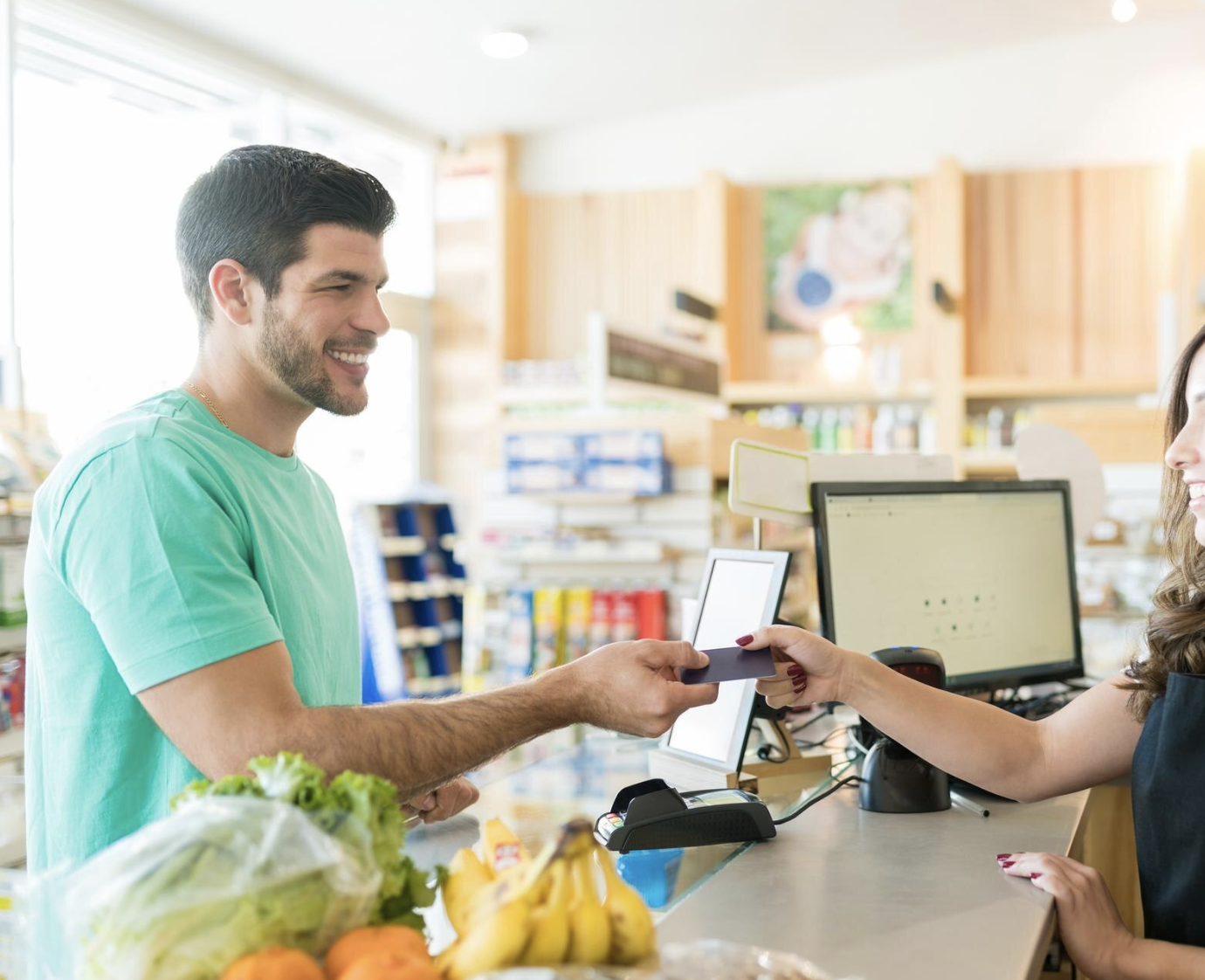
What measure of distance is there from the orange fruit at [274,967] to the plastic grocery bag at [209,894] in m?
0.02

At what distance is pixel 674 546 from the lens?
5020 millimetres

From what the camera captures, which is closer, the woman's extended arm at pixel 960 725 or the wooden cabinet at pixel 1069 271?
the woman's extended arm at pixel 960 725

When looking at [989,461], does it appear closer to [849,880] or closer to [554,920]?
[849,880]

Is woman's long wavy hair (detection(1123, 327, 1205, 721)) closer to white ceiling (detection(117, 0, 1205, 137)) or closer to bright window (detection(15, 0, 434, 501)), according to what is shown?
bright window (detection(15, 0, 434, 501))

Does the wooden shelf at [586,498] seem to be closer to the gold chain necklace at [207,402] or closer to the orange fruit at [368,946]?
the gold chain necklace at [207,402]

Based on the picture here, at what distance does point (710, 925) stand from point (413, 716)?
1.33ft

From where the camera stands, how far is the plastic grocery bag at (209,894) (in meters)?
0.82

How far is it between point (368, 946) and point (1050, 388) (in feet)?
25.3

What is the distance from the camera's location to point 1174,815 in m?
1.44

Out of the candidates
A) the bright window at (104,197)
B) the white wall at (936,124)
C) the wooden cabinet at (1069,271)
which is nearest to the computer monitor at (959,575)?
the bright window at (104,197)

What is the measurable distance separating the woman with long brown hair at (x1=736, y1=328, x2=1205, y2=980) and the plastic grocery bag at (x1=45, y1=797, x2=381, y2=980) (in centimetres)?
86

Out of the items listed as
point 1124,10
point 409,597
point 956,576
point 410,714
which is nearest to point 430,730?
point 410,714

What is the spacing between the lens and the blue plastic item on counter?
1.43m

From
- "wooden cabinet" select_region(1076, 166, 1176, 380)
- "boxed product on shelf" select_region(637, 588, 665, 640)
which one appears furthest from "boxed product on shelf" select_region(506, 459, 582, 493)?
"wooden cabinet" select_region(1076, 166, 1176, 380)
